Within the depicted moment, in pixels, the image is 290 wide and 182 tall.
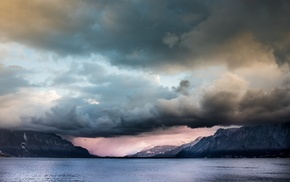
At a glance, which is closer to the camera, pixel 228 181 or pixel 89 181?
pixel 228 181

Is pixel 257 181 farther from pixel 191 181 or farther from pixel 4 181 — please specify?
pixel 4 181

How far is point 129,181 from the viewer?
533 ft

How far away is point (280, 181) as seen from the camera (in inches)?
5935

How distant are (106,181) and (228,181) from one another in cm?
6139

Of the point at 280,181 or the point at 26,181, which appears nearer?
the point at 280,181

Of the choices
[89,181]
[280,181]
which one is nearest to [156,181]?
[89,181]

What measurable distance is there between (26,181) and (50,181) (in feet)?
40.1

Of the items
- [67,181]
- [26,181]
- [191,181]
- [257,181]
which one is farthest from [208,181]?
[26,181]

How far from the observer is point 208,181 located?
155250 mm

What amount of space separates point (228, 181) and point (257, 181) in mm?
14794

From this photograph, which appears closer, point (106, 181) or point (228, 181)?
point (228, 181)

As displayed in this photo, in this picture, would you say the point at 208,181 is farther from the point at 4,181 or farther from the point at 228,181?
the point at 4,181

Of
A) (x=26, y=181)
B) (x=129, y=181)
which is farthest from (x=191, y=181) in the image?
(x=26, y=181)

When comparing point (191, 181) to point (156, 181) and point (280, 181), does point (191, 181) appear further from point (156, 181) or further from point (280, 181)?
point (280, 181)
